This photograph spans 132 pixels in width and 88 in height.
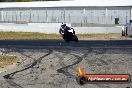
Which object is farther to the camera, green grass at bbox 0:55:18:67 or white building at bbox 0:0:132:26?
white building at bbox 0:0:132:26

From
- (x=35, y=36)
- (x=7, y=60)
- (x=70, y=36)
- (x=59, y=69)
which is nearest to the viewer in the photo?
(x=59, y=69)

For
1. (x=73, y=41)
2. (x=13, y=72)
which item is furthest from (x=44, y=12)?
(x=13, y=72)

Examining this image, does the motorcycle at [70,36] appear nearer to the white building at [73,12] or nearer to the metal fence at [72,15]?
the metal fence at [72,15]

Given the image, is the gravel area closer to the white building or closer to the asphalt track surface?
the asphalt track surface

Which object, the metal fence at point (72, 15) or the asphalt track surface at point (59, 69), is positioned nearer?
the asphalt track surface at point (59, 69)

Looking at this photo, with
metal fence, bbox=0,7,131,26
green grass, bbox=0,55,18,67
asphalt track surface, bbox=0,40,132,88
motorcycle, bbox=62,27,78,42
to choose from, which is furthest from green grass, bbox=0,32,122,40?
green grass, bbox=0,55,18,67

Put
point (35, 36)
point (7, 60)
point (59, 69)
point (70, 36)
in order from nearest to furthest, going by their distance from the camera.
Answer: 1. point (59, 69)
2. point (7, 60)
3. point (70, 36)
4. point (35, 36)

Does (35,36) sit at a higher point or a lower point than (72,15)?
lower

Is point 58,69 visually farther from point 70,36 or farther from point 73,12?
point 73,12

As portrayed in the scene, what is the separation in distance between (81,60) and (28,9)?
60.7m

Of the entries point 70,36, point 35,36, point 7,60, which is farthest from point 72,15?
point 7,60

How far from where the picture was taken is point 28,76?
15406mm

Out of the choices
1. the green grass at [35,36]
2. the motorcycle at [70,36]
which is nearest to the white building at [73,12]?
the green grass at [35,36]

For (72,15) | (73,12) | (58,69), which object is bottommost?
(58,69)
